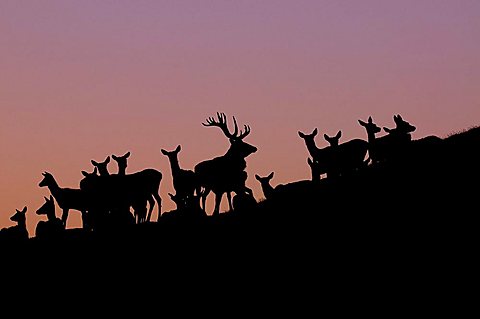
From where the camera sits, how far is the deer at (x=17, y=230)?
2929cm

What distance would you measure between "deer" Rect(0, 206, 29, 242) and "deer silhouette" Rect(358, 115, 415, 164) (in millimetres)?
11048

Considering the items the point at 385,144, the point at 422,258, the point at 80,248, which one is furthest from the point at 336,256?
the point at 385,144

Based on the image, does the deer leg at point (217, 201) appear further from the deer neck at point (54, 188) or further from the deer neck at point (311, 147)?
the deer neck at point (54, 188)

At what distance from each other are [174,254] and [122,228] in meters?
4.82

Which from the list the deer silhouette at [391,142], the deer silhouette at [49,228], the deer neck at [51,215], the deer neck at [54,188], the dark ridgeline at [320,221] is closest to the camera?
the dark ridgeline at [320,221]

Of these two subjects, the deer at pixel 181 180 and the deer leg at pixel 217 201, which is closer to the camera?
the deer leg at pixel 217 201

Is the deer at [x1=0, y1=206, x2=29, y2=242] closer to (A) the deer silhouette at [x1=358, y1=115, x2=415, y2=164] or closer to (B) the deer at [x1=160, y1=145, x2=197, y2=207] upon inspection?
(B) the deer at [x1=160, y1=145, x2=197, y2=207]

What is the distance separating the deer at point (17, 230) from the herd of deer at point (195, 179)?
0.03 metres

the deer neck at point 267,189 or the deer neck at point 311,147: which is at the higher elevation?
the deer neck at point 311,147

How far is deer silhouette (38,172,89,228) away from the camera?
31.9 m

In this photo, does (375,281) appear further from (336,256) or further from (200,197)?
(200,197)

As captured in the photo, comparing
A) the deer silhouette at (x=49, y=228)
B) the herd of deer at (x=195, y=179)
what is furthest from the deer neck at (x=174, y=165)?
the deer silhouette at (x=49, y=228)

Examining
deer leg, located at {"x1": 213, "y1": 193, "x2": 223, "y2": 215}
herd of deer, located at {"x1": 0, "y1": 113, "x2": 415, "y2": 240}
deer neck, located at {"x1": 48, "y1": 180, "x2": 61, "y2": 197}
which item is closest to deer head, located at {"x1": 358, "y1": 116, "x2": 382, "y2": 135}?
herd of deer, located at {"x1": 0, "y1": 113, "x2": 415, "y2": 240}

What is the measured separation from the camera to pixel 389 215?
21.6 m
